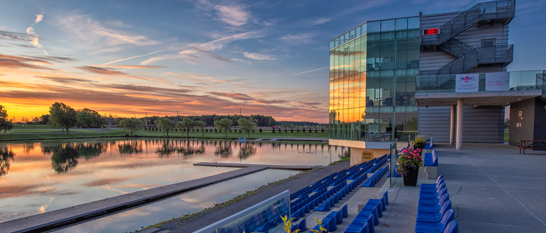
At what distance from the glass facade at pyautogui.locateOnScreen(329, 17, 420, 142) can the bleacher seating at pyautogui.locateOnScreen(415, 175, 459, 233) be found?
813 inches

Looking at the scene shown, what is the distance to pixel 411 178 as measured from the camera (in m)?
9.26

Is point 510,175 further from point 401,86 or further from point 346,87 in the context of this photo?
point 346,87

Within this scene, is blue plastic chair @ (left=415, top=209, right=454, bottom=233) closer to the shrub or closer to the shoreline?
the shrub

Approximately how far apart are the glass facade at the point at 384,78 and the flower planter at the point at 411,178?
1794cm

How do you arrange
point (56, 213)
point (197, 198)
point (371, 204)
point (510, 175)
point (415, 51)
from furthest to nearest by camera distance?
point (415, 51)
point (197, 198)
point (56, 213)
point (510, 175)
point (371, 204)

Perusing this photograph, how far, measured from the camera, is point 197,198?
774 inches

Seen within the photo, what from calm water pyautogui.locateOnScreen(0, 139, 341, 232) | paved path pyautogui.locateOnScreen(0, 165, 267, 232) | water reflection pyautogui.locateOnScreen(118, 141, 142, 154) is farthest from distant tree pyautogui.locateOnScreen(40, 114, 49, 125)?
paved path pyautogui.locateOnScreen(0, 165, 267, 232)

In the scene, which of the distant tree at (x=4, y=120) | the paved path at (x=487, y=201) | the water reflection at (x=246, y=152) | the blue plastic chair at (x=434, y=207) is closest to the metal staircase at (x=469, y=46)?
the paved path at (x=487, y=201)

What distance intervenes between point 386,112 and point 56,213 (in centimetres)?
2678

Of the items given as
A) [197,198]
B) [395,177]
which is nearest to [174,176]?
[197,198]

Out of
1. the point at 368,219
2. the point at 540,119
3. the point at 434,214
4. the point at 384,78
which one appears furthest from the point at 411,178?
the point at 384,78

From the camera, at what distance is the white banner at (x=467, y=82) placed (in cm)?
1956

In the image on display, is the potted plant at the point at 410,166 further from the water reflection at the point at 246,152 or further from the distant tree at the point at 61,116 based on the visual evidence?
the distant tree at the point at 61,116

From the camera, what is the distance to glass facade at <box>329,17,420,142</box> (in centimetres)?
2719
